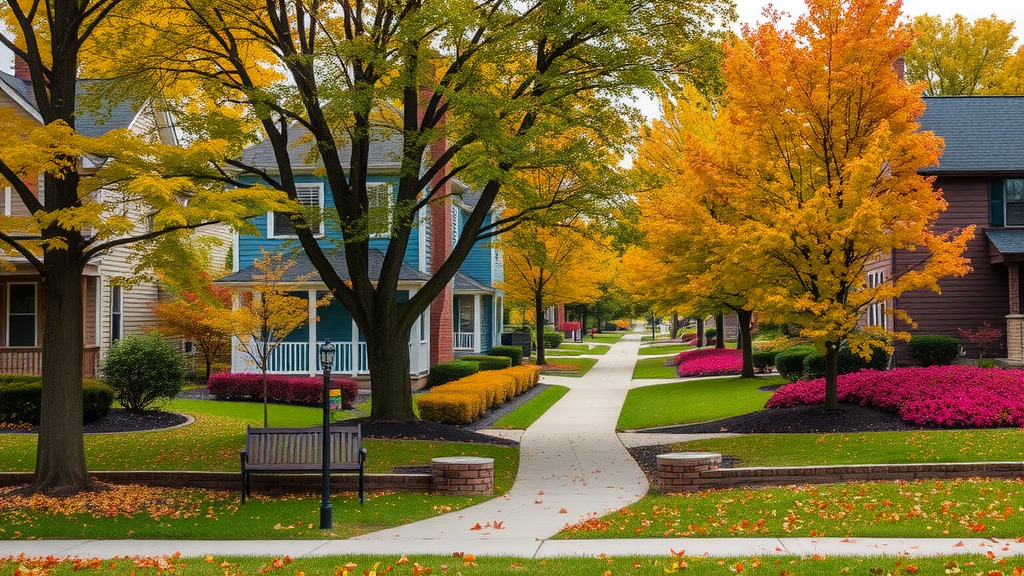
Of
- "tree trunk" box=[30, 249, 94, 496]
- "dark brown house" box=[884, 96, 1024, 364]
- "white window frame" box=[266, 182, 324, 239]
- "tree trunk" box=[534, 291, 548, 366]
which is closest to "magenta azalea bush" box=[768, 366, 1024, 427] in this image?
"dark brown house" box=[884, 96, 1024, 364]

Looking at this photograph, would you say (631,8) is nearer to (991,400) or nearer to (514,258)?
(991,400)

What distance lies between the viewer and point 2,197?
883 inches

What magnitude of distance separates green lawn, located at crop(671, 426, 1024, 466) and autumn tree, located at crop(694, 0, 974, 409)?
1.99 meters

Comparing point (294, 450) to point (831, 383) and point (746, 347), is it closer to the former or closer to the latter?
point (831, 383)

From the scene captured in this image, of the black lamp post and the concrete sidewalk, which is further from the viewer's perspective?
the black lamp post

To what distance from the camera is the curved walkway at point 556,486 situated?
9.41 meters

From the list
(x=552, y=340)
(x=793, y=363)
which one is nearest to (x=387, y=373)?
(x=793, y=363)

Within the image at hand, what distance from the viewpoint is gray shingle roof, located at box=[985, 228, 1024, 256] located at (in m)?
22.8

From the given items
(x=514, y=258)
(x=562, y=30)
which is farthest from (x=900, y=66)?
(x=514, y=258)

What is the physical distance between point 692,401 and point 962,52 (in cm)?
3241

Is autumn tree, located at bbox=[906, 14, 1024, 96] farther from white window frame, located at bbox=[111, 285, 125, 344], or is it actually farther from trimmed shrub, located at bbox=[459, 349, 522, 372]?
white window frame, located at bbox=[111, 285, 125, 344]

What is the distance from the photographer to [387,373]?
55.5ft

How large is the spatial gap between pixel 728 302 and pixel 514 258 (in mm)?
13856

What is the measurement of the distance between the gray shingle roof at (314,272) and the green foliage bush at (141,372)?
589 cm
